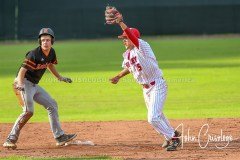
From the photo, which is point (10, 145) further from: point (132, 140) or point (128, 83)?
point (128, 83)

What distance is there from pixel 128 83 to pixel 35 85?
9295 mm

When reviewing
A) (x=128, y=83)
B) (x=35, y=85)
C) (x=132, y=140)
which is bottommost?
(x=128, y=83)

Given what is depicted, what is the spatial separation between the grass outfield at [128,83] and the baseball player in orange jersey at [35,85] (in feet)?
10.6

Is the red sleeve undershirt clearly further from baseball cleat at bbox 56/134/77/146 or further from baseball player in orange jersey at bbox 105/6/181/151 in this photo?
baseball cleat at bbox 56/134/77/146

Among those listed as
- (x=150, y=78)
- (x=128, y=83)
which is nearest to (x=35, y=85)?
(x=150, y=78)

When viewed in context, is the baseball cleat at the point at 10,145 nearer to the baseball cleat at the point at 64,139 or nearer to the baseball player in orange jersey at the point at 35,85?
the baseball player in orange jersey at the point at 35,85

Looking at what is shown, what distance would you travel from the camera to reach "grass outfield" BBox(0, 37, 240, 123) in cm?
1533

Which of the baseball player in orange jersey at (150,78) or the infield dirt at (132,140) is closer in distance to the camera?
the infield dirt at (132,140)

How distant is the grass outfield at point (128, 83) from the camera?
50.3 feet

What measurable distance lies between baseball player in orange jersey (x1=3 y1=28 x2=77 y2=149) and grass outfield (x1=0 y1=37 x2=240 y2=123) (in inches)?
128

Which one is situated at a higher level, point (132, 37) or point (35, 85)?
point (132, 37)

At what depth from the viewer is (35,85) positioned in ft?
36.0

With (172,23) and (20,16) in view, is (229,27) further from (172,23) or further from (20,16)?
(20,16)

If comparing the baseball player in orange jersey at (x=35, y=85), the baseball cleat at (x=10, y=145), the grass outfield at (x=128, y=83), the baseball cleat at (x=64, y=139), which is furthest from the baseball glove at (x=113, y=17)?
the grass outfield at (x=128, y=83)
